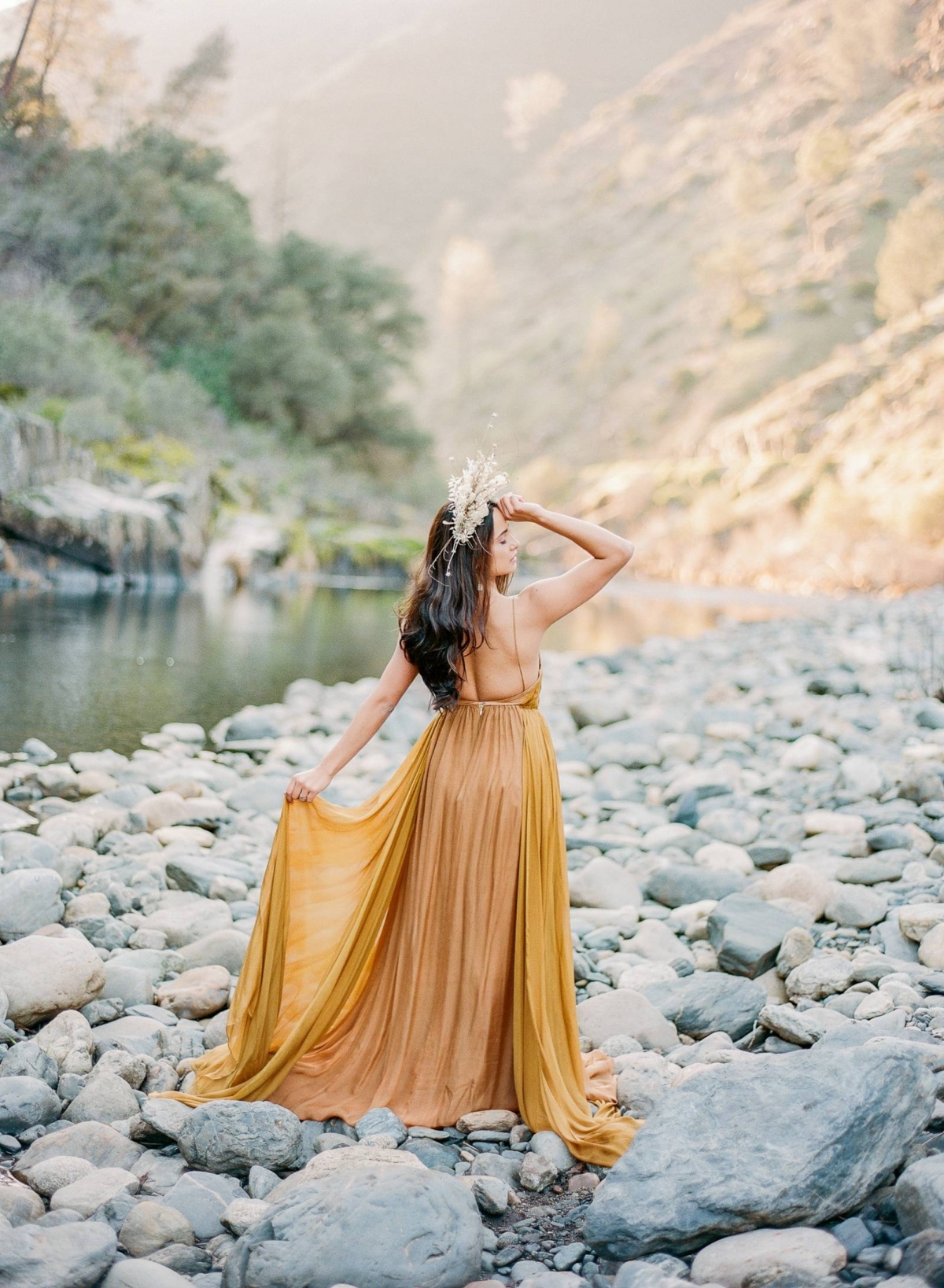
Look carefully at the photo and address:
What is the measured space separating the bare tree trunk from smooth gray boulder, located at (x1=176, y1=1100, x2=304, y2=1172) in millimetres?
27637

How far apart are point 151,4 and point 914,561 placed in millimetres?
24353

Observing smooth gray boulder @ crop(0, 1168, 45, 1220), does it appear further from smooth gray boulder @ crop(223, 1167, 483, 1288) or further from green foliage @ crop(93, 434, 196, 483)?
green foliage @ crop(93, 434, 196, 483)

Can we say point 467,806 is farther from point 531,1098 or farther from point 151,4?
point 151,4

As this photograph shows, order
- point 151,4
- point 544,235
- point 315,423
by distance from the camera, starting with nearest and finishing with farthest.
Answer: point 151,4, point 315,423, point 544,235

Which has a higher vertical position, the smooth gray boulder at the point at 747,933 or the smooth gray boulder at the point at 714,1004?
the smooth gray boulder at the point at 747,933

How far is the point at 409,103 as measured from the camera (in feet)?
479

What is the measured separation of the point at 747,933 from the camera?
4566 millimetres

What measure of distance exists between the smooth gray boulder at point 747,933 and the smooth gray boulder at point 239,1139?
6.92ft

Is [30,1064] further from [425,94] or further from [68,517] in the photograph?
[425,94]

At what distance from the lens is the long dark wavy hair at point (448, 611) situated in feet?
11.0

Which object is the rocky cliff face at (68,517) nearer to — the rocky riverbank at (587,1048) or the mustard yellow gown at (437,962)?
the rocky riverbank at (587,1048)

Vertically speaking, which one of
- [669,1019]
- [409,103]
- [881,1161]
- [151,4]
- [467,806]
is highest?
[409,103]

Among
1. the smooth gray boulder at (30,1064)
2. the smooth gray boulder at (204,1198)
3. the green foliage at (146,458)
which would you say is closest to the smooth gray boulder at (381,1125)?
the smooth gray boulder at (204,1198)

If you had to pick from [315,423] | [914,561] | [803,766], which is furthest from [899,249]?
[803,766]
